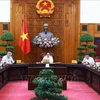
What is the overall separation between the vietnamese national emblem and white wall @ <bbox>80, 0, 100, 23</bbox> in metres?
1.32

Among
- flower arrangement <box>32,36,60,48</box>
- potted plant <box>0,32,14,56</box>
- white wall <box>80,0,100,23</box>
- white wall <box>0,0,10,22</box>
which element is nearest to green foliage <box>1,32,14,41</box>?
potted plant <box>0,32,14,56</box>

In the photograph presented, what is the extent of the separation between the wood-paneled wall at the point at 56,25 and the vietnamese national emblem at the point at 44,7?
0.72 ft

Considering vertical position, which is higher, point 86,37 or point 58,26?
point 58,26

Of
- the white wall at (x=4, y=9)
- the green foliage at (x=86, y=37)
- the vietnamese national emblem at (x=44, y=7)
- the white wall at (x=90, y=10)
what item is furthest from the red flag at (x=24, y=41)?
the white wall at (x=90, y=10)

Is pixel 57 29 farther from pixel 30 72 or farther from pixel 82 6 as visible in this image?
pixel 30 72

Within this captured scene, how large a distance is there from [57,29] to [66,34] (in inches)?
17.8

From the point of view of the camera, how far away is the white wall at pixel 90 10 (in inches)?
401

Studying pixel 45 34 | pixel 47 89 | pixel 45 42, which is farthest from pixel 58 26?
pixel 47 89

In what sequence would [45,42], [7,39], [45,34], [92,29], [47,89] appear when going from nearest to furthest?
1. [47,89]
2. [45,42]
3. [7,39]
4. [45,34]
5. [92,29]

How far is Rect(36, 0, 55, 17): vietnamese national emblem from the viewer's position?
33.1 ft

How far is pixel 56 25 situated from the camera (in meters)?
10.3

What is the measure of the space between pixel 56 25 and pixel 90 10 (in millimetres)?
1610

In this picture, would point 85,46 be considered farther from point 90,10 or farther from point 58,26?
point 90,10

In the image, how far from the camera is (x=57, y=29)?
10.3 metres
